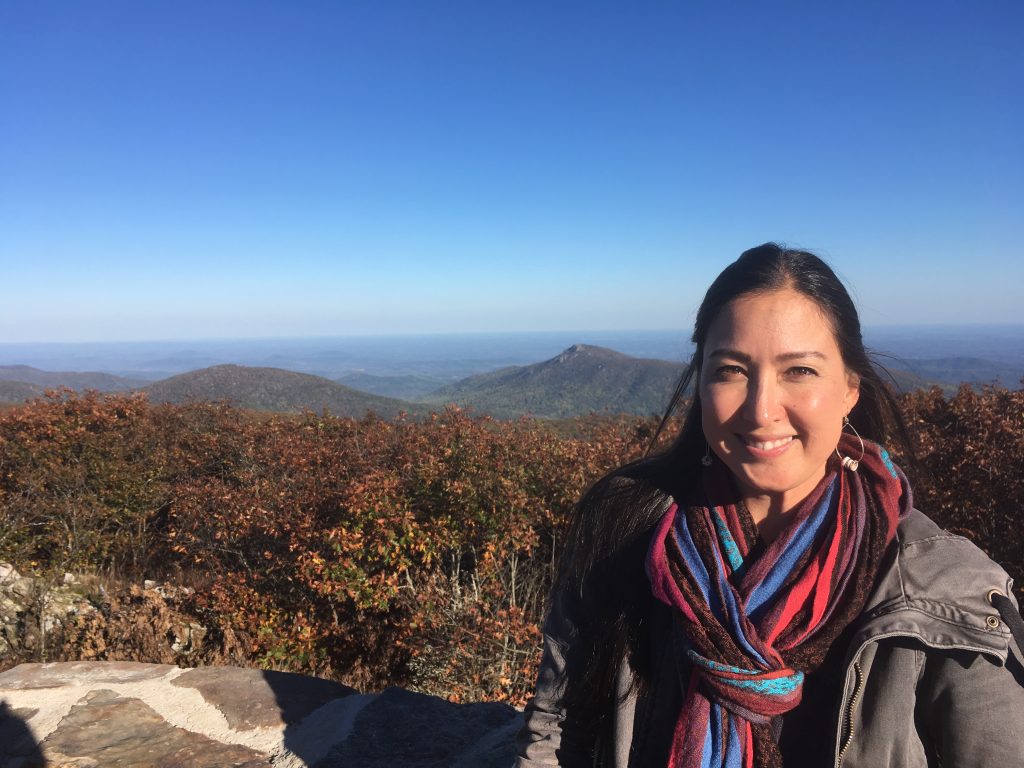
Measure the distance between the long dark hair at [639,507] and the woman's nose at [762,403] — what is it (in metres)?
0.24

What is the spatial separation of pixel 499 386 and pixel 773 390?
225 feet

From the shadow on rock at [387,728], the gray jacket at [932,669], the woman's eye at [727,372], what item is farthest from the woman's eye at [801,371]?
the shadow on rock at [387,728]

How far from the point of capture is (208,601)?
4.64 metres

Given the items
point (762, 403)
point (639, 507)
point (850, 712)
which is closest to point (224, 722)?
point (639, 507)

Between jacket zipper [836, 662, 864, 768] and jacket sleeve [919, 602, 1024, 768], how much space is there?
0.14 meters

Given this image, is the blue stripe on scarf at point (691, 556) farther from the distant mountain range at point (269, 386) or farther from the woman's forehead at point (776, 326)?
the distant mountain range at point (269, 386)

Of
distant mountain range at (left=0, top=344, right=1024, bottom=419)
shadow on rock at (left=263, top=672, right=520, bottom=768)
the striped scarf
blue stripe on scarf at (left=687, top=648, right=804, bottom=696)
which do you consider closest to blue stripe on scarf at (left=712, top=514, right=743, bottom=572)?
the striped scarf

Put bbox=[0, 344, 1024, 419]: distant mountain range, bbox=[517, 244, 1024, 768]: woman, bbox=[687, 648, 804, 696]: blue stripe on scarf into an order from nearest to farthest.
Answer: bbox=[517, 244, 1024, 768]: woman, bbox=[687, 648, 804, 696]: blue stripe on scarf, bbox=[0, 344, 1024, 419]: distant mountain range

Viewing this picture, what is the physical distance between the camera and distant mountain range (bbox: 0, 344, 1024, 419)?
11031 mm

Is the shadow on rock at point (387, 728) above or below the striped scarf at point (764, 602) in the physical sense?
below

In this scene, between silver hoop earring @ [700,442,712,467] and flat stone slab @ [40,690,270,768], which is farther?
flat stone slab @ [40,690,270,768]

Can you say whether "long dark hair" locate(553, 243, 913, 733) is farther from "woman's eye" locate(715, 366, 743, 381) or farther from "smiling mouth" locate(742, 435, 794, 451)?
"smiling mouth" locate(742, 435, 794, 451)

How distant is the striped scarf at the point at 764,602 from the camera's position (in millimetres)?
1438

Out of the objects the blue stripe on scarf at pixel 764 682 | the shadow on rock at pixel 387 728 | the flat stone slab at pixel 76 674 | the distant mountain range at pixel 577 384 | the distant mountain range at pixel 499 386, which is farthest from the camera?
the distant mountain range at pixel 577 384
